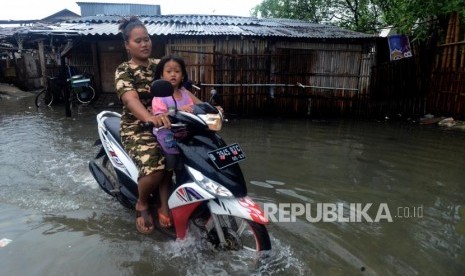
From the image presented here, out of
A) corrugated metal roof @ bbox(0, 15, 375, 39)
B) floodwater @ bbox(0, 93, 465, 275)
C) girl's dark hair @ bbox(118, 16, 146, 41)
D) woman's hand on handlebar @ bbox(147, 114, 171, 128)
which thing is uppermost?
corrugated metal roof @ bbox(0, 15, 375, 39)

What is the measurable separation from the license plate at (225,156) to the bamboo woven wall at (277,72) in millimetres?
8163

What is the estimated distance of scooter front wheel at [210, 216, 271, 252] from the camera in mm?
2633

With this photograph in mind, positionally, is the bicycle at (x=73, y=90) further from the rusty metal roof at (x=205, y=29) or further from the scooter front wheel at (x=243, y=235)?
the scooter front wheel at (x=243, y=235)

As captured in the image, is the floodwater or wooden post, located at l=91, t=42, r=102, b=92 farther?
wooden post, located at l=91, t=42, r=102, b=92

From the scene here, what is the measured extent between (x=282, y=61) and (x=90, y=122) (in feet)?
19.3

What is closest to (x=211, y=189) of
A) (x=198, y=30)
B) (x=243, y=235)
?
(x=243, y=235)

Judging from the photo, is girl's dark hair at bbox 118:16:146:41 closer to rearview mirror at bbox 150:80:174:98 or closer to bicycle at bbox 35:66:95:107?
rearview mirror at bbox 150:80:174:98

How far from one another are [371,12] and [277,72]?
11494 millimetres

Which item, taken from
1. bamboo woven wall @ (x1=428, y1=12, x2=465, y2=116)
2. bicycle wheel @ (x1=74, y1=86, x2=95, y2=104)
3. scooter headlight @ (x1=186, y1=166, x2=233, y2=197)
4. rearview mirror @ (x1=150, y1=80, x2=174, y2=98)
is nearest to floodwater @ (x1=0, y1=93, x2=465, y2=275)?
scooter headlight @ (x1=186, y1=166, x2=233, y2=197)

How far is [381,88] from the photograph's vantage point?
1109 centimetres

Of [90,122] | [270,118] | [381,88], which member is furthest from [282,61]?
[90,122]

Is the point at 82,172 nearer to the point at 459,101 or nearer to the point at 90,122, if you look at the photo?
the point at 90,122

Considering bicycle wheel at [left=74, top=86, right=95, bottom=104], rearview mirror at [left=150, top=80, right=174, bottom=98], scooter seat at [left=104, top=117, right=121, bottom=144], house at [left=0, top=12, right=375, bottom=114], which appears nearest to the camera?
rearview mirror at [left=150, top=80, right=174, bottom=98]

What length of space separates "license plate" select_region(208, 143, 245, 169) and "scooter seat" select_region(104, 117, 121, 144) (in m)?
1.41
